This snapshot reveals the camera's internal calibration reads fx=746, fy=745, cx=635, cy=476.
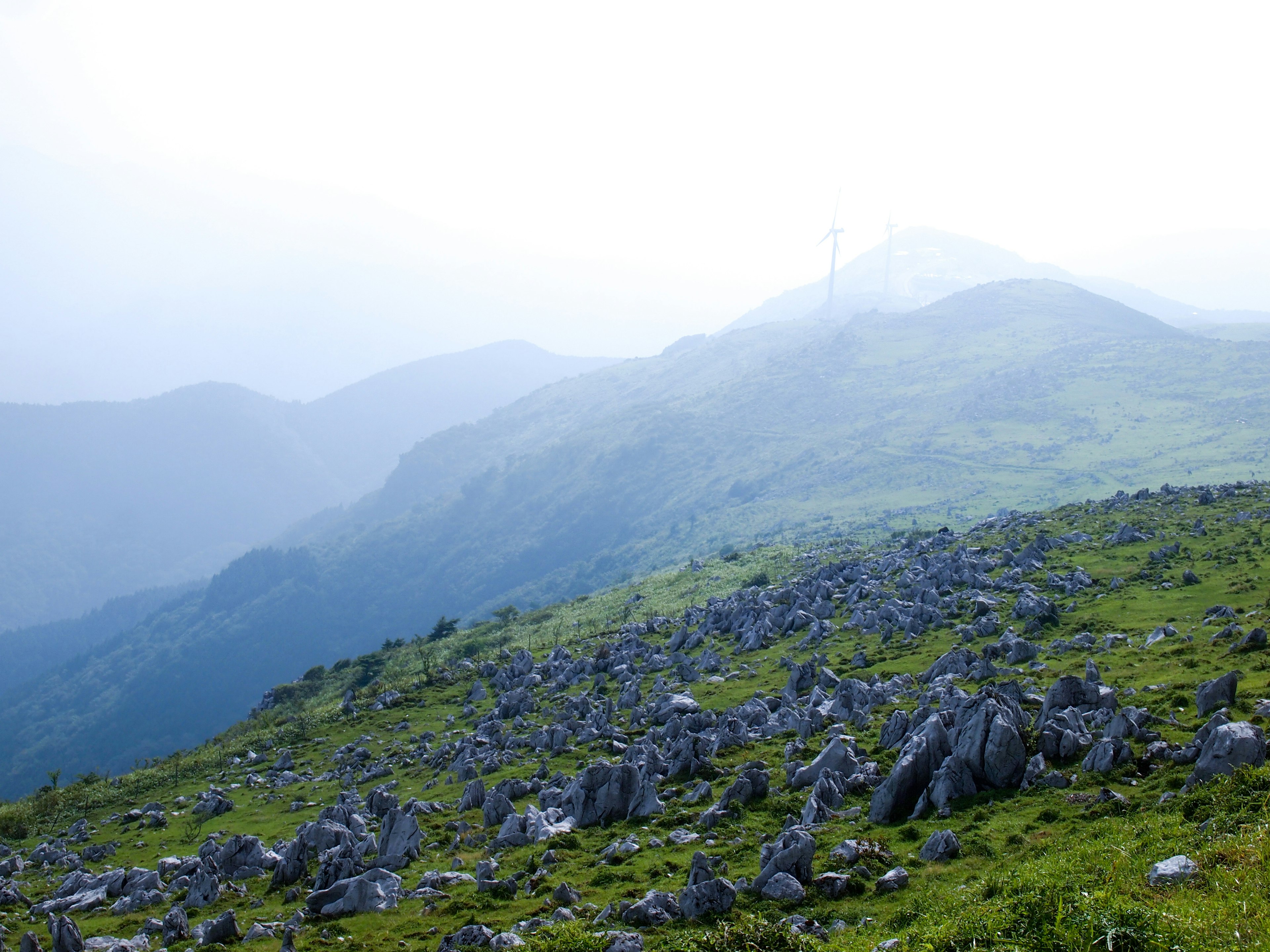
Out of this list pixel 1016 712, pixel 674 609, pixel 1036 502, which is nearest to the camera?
pixel 1016 712

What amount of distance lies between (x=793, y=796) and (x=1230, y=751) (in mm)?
13437

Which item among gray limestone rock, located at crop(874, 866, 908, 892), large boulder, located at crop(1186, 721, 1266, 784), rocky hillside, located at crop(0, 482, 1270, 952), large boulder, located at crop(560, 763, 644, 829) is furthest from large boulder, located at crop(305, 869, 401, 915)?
large boulder, located at crop(1186, 721, 1266, 784)

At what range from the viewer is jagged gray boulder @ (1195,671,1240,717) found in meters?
24.7

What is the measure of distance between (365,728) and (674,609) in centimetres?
3811

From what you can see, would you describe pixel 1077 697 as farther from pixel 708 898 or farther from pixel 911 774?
pixel 708 898

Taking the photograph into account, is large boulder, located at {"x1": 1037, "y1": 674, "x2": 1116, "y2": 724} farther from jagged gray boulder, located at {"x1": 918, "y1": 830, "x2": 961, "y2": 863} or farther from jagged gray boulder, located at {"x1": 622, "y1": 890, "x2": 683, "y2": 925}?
jagged gray boulder, located at {"x1": 622, "y1": 890, "x2": 683, "y2": 925}

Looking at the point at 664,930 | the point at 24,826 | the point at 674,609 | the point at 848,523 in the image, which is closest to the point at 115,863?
the point at 24,826

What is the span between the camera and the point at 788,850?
67.1 ft

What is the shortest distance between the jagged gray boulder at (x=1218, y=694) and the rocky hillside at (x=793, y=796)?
84 millimetres

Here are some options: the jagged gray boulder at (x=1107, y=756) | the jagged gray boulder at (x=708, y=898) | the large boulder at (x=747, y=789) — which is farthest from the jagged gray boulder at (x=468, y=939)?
the jagged gray boulder at (x=1107, y=756)

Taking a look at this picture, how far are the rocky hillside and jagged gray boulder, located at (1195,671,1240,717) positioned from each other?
0.28 feet

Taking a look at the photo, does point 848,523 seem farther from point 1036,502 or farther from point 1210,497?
point 1210,497

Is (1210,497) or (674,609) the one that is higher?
(1210,497)

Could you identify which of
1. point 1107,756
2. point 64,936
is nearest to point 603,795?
point 64,936
